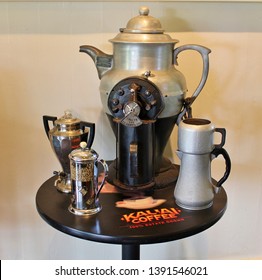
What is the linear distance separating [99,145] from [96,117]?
11 cm

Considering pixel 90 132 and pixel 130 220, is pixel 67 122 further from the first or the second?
pixel 130 220

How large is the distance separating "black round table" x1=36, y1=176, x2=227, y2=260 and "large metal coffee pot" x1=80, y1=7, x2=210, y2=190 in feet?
0.43

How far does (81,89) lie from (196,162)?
1.91 ft

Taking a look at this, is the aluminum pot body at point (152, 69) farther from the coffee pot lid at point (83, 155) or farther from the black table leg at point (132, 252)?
the black table leg at point (132, 252)

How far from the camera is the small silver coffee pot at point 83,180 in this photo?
3.29 ft

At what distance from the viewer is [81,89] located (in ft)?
4.67

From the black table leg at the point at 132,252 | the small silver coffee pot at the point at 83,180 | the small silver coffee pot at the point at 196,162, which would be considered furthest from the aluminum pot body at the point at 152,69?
the black table leg at the point at 132,252

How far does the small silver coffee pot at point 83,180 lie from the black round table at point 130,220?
2cm

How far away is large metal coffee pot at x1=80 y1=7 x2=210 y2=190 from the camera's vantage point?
1063 millimetres

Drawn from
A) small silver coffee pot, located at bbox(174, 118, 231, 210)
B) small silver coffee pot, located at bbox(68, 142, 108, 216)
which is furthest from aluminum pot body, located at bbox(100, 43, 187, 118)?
small silver coffee pot, located at bbox(68, 142, 108, 216)

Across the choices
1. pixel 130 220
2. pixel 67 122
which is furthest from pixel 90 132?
pixel 130 220

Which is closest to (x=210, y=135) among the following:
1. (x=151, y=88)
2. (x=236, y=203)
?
(x=151, y=88)

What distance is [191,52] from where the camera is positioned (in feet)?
4.62

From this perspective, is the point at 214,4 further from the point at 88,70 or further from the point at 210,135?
the point at 210,135
